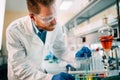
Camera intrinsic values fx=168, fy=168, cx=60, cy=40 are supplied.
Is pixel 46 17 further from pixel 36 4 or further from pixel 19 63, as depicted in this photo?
pixel 19 63

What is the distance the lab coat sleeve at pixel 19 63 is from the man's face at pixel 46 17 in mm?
220

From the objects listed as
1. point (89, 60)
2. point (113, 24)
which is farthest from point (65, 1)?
point (89, 60)

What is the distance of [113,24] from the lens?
2.00 m

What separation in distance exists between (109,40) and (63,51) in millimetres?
690

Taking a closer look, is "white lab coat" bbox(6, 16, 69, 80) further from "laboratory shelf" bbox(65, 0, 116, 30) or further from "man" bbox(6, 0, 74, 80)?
"laboratory shelf" bbox(65, 0, 116, 30)

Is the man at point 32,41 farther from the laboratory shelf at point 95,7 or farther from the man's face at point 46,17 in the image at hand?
the laboratory shelf at point 95,7

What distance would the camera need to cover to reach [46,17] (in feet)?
3.67

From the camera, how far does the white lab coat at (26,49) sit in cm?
108

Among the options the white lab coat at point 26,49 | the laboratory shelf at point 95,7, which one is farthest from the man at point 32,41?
the laboratory shelf at point 95,7

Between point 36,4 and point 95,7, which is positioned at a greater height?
point 95,7

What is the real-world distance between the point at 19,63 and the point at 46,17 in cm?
35

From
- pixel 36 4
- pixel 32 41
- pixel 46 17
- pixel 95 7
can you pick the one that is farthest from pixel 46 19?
pixel 95 7

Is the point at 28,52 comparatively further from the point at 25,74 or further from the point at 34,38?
the point at 25,74

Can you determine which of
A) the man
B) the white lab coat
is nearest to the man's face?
the man
